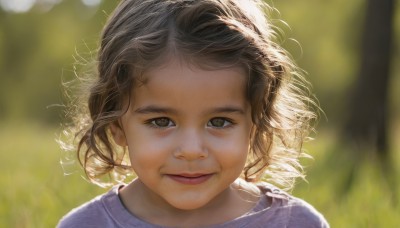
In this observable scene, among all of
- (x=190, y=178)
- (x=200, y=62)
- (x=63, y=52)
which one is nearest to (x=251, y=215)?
(x=190, y=178)

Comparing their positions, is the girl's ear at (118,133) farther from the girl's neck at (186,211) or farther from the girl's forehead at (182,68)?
the girl's forehead at (182,68)

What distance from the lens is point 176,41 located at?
7.50ft

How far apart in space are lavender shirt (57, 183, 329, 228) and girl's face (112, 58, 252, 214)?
19 cm

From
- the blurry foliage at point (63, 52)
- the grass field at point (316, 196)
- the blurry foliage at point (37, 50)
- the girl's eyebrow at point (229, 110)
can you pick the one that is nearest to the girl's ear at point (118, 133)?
the girl's eyebrow at point (229, 110)

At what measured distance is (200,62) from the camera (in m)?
2.23

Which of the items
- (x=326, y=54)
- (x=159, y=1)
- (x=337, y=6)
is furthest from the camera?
(x=326, y=54)

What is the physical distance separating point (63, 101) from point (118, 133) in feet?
3.43

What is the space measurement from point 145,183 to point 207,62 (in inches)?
16.7

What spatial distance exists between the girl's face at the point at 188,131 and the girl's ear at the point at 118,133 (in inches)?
5.9

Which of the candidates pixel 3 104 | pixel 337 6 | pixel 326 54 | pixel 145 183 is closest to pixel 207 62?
pixel 145 183

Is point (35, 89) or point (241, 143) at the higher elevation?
point (241, 143)

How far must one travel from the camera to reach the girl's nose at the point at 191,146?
2180 millimetres

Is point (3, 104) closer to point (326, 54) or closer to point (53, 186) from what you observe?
point (326, 54)

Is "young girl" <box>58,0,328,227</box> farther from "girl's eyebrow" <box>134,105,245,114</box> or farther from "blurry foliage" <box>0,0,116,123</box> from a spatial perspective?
"blurry foliage" <box>0,0,116,123</box>
